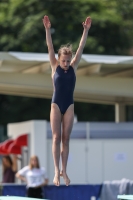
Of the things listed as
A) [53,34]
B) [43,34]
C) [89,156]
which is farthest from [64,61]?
[43,34]

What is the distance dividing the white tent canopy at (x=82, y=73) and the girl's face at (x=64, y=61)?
7.09m

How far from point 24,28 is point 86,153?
61.9 ft

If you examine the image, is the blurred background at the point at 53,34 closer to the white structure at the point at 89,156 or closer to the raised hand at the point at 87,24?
the white structure at the point at 89,156

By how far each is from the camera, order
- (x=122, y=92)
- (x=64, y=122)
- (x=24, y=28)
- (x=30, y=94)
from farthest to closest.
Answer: (x=24, y=28), (x=30, y=94), (x=122, y=92), (x=64, y=122)

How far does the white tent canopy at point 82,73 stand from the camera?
17297 mm

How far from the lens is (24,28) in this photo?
37.6 meters

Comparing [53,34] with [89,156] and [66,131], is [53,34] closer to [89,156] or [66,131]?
[89,156]

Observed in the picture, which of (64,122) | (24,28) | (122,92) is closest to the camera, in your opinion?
(64,122)

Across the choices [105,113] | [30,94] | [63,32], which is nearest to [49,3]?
[63,32]

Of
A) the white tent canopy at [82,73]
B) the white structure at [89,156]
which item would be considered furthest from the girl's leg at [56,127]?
the white structure at [89,156]

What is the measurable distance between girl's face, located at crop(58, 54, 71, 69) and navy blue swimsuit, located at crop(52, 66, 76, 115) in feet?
0.24

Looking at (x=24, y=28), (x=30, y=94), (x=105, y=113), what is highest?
(x=24, y=28)

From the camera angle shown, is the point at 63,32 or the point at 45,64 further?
the point at 63,32

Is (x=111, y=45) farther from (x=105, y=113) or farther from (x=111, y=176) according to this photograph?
(x=111, y=176)
